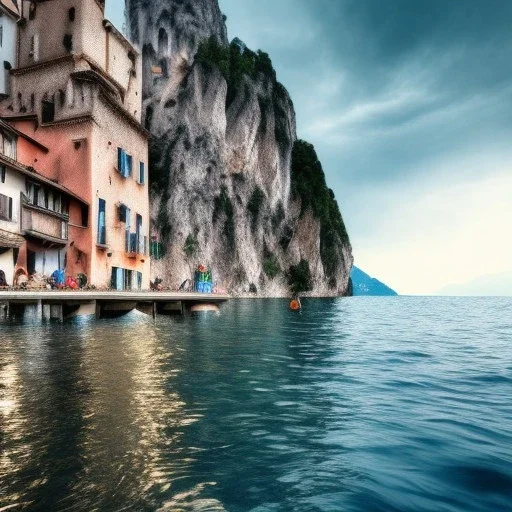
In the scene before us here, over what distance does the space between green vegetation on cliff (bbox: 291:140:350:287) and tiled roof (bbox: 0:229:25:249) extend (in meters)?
72.2

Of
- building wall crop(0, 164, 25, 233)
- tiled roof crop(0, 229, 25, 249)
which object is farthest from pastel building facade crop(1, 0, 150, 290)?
tiled roof crop(0, 229, 25, 249)

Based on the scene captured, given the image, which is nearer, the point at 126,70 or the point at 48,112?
the point at 48,112

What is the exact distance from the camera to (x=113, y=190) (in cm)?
2898

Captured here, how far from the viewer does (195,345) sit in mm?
14719

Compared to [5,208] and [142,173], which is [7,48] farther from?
[5,208]

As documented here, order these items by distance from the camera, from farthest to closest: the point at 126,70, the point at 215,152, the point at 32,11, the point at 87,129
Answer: the point at 215,152 < the point at 126,70 < the point at 32,11 < the point at 87,129

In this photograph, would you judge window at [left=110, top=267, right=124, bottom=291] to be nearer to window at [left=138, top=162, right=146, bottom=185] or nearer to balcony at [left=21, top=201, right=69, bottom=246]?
balcony at [left=21, top=201, right=69, bottom=246]

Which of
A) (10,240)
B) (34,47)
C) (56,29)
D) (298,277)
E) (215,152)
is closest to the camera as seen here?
(10,240)

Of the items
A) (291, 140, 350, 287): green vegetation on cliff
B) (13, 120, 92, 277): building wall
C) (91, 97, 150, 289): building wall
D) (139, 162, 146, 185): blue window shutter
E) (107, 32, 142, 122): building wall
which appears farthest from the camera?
(291, 140, 350, 287): green vegetation on cliff

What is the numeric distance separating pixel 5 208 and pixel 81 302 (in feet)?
20.1

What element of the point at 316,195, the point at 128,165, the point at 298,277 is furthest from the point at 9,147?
the point at 316,195

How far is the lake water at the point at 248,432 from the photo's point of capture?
428 cm

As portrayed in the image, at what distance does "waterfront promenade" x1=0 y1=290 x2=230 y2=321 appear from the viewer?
17891 millimetres

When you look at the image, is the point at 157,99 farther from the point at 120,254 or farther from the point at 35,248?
the point at 35,248
